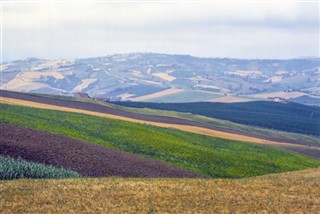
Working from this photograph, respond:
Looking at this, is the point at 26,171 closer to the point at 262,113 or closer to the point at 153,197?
the point at 153,197

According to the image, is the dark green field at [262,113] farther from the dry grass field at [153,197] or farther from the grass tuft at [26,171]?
the dry grass field at [153,197]

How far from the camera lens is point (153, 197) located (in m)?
24.6

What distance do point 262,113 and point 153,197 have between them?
133419 mm

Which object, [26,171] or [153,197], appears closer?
[153,197]

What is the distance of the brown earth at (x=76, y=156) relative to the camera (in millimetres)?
36062

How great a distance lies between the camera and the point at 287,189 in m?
28.2

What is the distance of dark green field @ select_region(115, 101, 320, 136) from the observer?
426 ft

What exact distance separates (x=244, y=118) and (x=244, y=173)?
3559 inches

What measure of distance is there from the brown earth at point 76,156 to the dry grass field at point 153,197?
25.8 feet

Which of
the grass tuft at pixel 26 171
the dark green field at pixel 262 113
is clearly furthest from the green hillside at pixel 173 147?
the dark green field at pixel 262 113

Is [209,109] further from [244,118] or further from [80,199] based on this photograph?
[80,199]

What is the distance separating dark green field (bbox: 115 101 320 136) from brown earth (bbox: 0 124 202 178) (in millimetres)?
88383

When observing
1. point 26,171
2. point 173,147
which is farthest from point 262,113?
point 26,171

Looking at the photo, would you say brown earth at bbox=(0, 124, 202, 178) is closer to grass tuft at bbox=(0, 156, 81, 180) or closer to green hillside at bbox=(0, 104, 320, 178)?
grass tuft at bbox=(0, 156, 81, 180)
